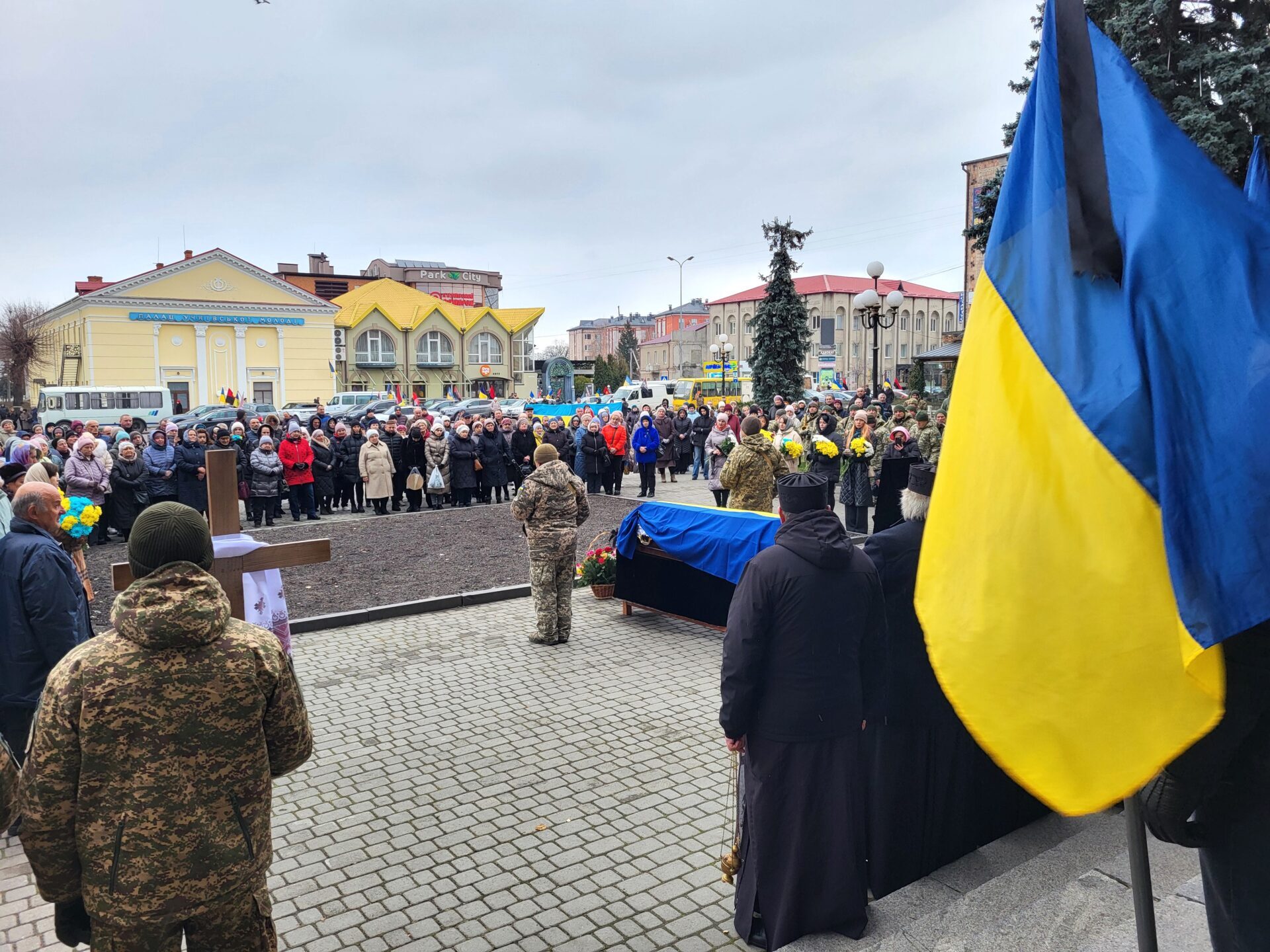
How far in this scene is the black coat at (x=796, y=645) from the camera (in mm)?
3721

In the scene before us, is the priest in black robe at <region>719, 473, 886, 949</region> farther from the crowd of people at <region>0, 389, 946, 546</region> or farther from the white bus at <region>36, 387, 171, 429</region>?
the white bus at <region>36, 387, 171, 429</region>

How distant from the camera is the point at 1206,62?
13.5 meters

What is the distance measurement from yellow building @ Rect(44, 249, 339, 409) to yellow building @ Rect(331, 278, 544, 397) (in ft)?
14.6

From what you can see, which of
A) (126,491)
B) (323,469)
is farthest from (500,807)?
(323,469)

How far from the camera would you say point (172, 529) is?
283cm

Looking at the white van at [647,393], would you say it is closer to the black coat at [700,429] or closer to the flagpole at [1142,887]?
the black coat at [700,429]

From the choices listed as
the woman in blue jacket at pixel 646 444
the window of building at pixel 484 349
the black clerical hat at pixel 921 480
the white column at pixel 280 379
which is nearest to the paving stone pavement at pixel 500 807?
the black clerical hat at pixel 921 480

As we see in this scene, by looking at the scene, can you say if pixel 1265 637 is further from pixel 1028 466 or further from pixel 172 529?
pixel 172 529

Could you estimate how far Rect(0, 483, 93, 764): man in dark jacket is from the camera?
15.5ft

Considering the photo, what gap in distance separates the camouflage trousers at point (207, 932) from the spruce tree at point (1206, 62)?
505 inches

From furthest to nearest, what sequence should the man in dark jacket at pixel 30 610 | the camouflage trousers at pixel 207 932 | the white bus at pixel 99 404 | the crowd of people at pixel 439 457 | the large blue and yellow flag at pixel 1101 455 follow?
the white bus at pixel 99 404 < the crowd of people at pixel 439 457 < the man in dark jacket at pixel 30 610 < the camouflage trousers at pixel 207 932 < the large blue and yellow flag at pixel 1101 455

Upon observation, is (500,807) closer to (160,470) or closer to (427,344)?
(160,470)

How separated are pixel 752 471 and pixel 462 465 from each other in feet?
29.3

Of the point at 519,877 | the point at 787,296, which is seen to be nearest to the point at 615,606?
the point at 519,877
